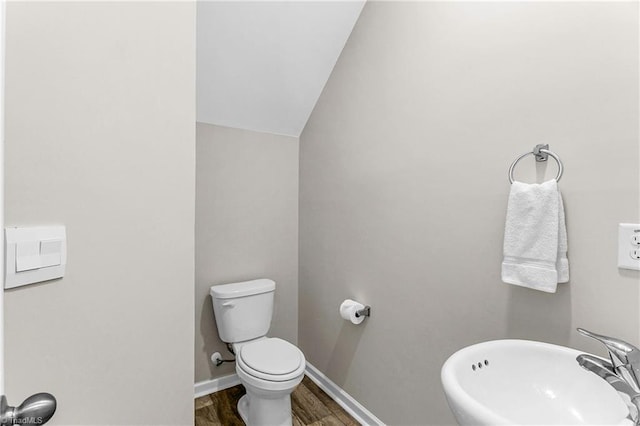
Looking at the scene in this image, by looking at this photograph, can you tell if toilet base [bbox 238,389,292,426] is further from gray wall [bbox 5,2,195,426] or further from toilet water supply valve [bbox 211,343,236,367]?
gray wall [bbox 5,2,195,426]

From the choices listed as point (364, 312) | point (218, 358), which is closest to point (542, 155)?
point (364, 312)

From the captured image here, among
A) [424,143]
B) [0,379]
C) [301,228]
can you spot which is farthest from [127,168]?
[301,228]

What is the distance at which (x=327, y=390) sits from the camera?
210 centimetres

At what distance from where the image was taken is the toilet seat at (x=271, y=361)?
159cm

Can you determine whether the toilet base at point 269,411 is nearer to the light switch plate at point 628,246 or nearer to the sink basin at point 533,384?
the sink basin at point 533,384

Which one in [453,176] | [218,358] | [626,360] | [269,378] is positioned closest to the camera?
[626,360]

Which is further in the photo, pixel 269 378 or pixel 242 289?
pixel 242 289

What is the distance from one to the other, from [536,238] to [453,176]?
43 centimetres


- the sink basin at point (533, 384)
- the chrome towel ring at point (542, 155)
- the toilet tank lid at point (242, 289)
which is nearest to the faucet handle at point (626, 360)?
the sink basin at point (533, 384)

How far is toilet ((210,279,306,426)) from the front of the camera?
5.24ft

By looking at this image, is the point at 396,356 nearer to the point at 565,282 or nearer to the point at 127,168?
the point at 565,282

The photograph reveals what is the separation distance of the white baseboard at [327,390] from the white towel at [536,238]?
1.17 metres

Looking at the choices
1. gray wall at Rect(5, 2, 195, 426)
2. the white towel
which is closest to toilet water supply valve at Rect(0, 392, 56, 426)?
gray wall at Rect(5, 2, 195, 426)

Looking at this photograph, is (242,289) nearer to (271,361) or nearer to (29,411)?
(271,361)
